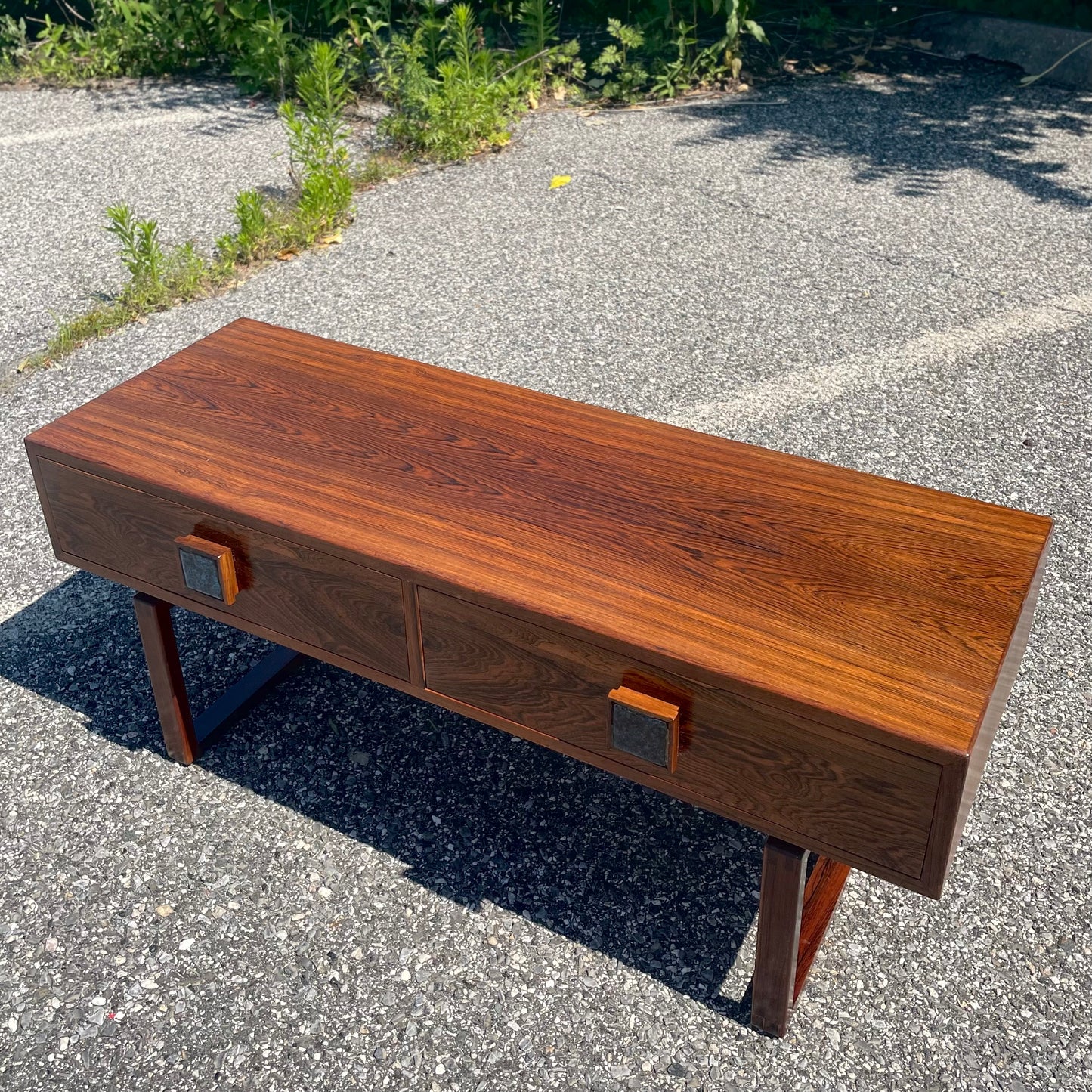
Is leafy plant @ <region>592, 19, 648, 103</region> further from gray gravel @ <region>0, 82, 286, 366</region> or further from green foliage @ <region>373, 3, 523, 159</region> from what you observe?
gray gravel @ <region>0, 82, 286, 366</region>

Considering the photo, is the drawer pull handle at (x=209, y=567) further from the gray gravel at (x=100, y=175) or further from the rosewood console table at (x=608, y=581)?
the gray gravel at (x=100, y=175)

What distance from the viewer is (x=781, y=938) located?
1845 millimetres

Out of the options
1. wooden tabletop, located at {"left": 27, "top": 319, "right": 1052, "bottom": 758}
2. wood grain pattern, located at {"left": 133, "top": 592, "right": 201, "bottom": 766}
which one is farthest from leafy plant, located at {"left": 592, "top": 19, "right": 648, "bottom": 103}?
wood grain pattern, located at {"left": 133, "top": 592, "right": 201, "bottom": 766}

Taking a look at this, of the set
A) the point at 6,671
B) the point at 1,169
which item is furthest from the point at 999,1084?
the point at 1,169

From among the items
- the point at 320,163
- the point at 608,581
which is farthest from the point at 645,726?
the point at 320,163

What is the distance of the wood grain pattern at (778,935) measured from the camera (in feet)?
5.83

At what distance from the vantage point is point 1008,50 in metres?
6.56

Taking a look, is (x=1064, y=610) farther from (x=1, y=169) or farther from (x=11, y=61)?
(x=11, y=61)

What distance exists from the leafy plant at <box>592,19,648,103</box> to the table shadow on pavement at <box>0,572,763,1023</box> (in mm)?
4411

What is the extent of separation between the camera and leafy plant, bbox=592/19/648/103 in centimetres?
626

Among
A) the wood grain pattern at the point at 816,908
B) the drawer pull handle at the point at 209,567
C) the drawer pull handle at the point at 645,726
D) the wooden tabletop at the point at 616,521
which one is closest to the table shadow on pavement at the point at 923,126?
the wooden tabletop at the point at 616,521

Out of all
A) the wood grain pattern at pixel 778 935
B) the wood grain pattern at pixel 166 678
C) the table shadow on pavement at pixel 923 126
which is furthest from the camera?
the table shadow on pavement at pixel 923 126

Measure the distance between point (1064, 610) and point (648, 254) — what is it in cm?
240

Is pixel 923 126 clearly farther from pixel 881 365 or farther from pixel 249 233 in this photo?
pixel 249 233
